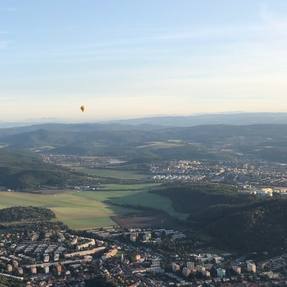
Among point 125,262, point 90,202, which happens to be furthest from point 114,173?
point 125,262

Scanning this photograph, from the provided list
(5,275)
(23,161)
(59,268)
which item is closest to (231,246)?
(59,268)

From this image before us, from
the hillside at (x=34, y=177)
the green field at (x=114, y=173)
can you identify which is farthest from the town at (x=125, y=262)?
the green field at (x=114, y=173)

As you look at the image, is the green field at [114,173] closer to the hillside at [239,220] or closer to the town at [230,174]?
the town at [230,174]

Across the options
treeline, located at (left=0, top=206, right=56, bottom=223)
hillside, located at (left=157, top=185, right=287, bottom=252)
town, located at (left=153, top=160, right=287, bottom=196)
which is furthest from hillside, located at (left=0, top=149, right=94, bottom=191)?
hillside, located at (left=157, top=185, right=287, bottom=252)

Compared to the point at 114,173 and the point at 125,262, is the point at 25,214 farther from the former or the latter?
the point at 114,173

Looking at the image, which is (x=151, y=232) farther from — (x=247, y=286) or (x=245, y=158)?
(x=245, y=158)

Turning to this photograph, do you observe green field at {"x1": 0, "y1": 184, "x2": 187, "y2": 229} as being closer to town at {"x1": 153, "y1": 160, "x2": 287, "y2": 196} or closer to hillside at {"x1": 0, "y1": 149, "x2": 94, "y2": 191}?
hillside at {"x1": 0, "y1": 149, "x2": 94, "y2": 191}
